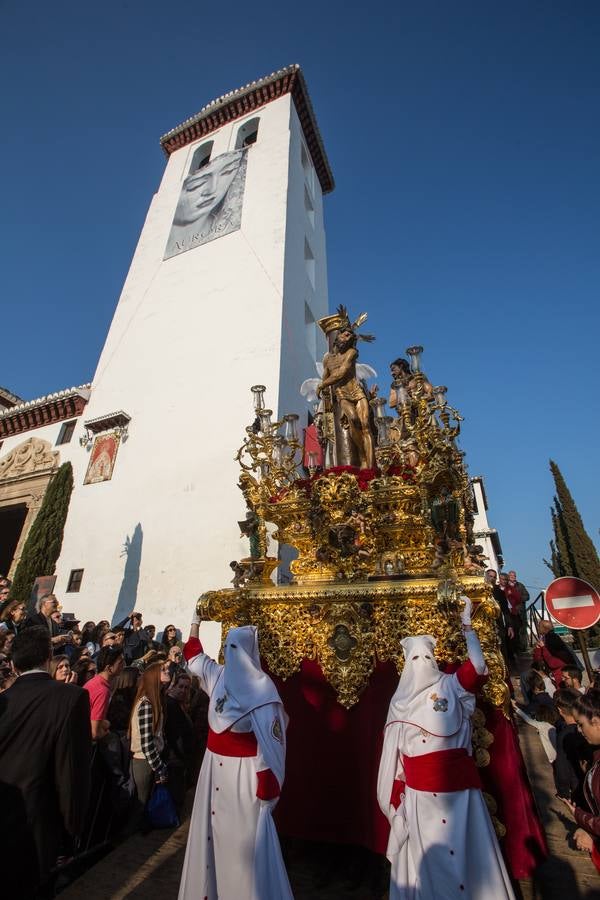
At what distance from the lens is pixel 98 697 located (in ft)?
13.8

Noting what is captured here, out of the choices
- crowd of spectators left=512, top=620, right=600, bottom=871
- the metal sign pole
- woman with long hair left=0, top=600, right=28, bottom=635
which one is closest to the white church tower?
woman with long hair left=0, top=600, right=28, bottom=635

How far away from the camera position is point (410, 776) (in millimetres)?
2967

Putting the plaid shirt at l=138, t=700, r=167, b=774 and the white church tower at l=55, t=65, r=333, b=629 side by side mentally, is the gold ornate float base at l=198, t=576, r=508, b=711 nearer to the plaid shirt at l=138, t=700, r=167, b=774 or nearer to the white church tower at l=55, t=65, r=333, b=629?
the plaid shirt at l=138, t=700, r=167, b=774

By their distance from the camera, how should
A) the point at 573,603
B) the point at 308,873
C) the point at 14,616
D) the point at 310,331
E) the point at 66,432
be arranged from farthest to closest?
1. the point at 310,331
2. the point at 66,432
3. the point at 14,616
4. the point at 573,603
5. the point at 308,873

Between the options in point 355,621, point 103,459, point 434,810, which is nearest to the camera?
point 434,810

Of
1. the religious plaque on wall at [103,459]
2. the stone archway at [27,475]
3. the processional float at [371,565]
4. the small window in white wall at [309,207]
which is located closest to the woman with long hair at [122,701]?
the processional float at [371,565]

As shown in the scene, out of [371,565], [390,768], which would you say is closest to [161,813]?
[390,768]

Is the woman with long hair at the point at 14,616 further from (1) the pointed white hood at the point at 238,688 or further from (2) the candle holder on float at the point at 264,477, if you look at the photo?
(1) the pointed white hood at the point at 238,688

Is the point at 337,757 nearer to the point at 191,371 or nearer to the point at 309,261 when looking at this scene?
the point at 191,371

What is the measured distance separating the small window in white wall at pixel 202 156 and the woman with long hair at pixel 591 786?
24.3 metres

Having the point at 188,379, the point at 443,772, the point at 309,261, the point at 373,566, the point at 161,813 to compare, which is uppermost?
the point at 309,261

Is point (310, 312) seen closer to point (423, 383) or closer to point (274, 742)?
point (423, 383)

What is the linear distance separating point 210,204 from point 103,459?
11.3 meters

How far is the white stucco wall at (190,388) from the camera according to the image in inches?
434
